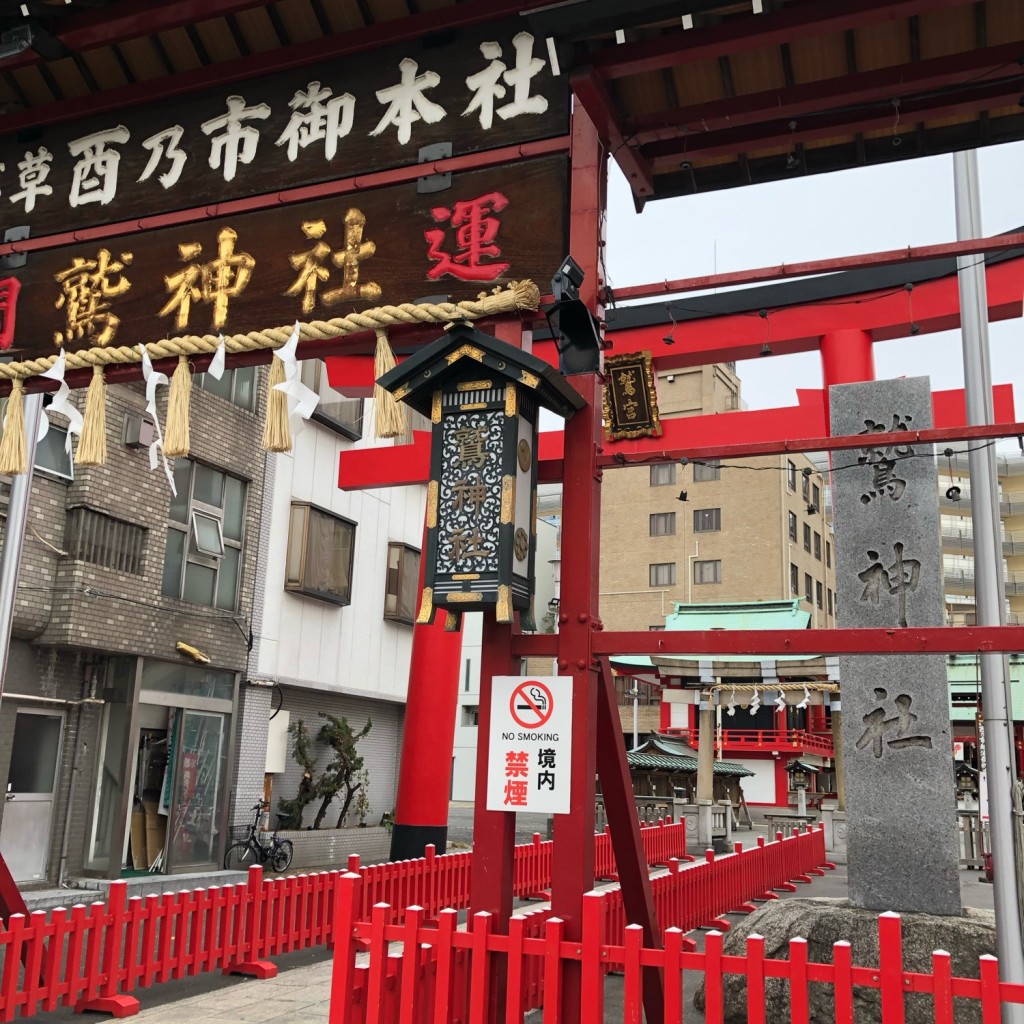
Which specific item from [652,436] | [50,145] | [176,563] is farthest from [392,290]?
[176,563]

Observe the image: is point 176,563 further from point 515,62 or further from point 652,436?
point 515,62

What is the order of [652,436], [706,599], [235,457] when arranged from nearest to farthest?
[652,436]
[235,457]
[706,599]

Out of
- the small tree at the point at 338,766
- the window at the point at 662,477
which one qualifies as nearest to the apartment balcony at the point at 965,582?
the window at the point at 662,477

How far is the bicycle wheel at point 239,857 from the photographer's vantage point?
16578 mm

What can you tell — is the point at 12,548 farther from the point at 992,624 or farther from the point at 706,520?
the point at 706,520

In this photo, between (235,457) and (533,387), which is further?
(235,457)

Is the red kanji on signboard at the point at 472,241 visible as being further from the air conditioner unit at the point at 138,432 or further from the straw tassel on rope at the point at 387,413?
the air conditioner unit at the point at 138,432

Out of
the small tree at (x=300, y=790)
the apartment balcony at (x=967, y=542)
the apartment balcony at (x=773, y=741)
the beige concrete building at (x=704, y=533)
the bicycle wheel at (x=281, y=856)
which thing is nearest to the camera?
the bicycle wheel at (x=281, y=856)

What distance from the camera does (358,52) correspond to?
695 cm

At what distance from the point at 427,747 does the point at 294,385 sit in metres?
8.75

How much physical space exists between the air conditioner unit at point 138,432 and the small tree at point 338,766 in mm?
6595

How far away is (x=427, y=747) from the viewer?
46.4 ft

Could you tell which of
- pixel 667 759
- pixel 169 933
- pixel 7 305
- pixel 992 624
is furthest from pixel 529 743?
pixel 667 759

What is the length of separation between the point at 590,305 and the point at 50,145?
16.2 ft
